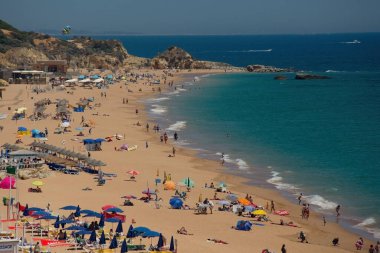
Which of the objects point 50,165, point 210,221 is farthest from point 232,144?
point 210,221

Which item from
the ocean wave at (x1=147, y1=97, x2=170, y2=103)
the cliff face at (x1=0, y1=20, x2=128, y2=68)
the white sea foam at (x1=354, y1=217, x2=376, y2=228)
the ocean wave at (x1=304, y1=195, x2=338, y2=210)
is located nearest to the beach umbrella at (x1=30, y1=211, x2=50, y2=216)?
the white sea foam at (x1=354, y1=217, x2=376, y2=228)

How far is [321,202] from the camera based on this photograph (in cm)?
3153

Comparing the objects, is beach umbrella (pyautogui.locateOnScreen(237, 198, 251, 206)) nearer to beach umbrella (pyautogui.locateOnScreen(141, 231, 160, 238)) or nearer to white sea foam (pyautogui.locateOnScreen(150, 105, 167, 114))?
beach umbrella (pyautogui.locateOnScreen(141, 231, 160, 238))

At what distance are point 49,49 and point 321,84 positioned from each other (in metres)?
43.6

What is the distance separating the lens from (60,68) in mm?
87688

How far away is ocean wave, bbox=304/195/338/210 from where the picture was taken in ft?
101

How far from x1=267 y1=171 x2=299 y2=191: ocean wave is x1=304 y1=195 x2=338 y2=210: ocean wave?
1.71m

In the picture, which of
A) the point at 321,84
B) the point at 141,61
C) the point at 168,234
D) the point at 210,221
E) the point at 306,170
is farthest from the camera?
the point at 141,61

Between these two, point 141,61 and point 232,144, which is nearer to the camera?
point 232,144

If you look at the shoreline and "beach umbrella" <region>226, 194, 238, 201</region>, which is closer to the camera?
the shoreline

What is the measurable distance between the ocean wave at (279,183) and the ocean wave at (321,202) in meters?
1.71

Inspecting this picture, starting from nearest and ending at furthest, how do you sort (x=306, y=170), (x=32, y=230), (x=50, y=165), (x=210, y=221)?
1. (x=32, y=230)
2. (x=210, y=221)
3. (x=50, y=165)
4. (x=306, y=170)

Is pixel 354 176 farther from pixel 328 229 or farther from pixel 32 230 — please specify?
pixel 32 230

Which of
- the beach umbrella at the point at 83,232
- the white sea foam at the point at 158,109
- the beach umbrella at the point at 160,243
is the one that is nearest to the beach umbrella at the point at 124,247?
the beach umbrella at the point at 160,243
